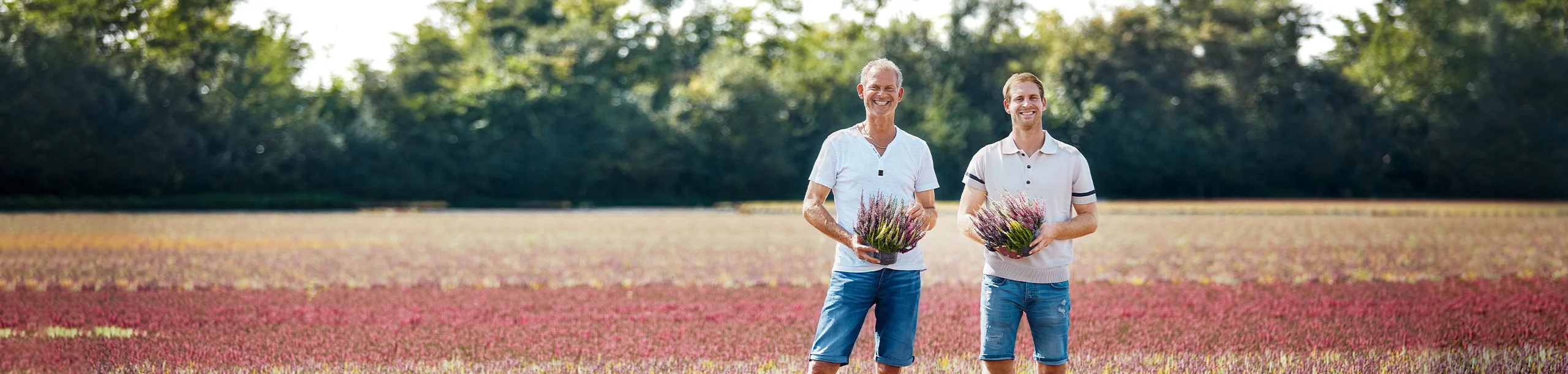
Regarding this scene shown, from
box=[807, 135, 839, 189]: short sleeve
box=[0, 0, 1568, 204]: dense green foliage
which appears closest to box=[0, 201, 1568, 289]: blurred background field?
box=[807, 135, 839, 189]: short sleeve

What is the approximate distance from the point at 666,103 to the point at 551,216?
2412cm

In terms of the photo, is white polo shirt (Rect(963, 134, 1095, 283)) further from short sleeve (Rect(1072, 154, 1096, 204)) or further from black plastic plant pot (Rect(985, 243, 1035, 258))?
black plastic plant pot (Rect(985, 243, 1035, 258))

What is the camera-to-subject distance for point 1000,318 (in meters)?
4.91

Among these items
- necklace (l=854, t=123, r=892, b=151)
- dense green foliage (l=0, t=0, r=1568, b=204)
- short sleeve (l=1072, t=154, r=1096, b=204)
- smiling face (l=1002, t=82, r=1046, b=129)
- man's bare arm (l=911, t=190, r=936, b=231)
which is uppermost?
dense green foliage (l=0, t=0, r=1568, b=204)

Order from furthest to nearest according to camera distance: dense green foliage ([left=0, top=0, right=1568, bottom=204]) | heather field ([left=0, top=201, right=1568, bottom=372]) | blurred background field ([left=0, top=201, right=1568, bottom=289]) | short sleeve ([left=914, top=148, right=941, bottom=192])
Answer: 1. dense green foliage ([left=0, top=0, right=1568, bottom=204])
2. blurred background field ([left=0, top=201, right=1568, bottom=289])
3. heather field ([left=0, top=201, right=1568, bottom=372])
4. short sleeve ([left=914, top=148, right=941, bottom=192])

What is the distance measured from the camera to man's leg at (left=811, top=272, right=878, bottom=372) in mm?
4770

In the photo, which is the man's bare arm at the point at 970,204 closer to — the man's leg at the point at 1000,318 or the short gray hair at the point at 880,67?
the man's leg at the point at 1000,318

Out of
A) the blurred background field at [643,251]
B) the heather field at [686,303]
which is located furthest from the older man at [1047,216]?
the blurred background field at [643,251]

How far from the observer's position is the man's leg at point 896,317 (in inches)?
188

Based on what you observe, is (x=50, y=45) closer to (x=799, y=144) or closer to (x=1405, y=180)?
(x=799, y=144)

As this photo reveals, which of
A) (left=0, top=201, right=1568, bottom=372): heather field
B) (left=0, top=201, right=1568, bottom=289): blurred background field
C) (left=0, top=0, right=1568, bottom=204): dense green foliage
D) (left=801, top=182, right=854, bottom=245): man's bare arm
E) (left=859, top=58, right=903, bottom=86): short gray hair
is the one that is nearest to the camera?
(left=801, top=182, right=854, bottom=245): man's bare arm

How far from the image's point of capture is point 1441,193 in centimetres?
5903

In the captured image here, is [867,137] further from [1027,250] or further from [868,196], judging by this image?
[1027,250]

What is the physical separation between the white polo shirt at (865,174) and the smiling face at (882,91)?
0.12 metres
